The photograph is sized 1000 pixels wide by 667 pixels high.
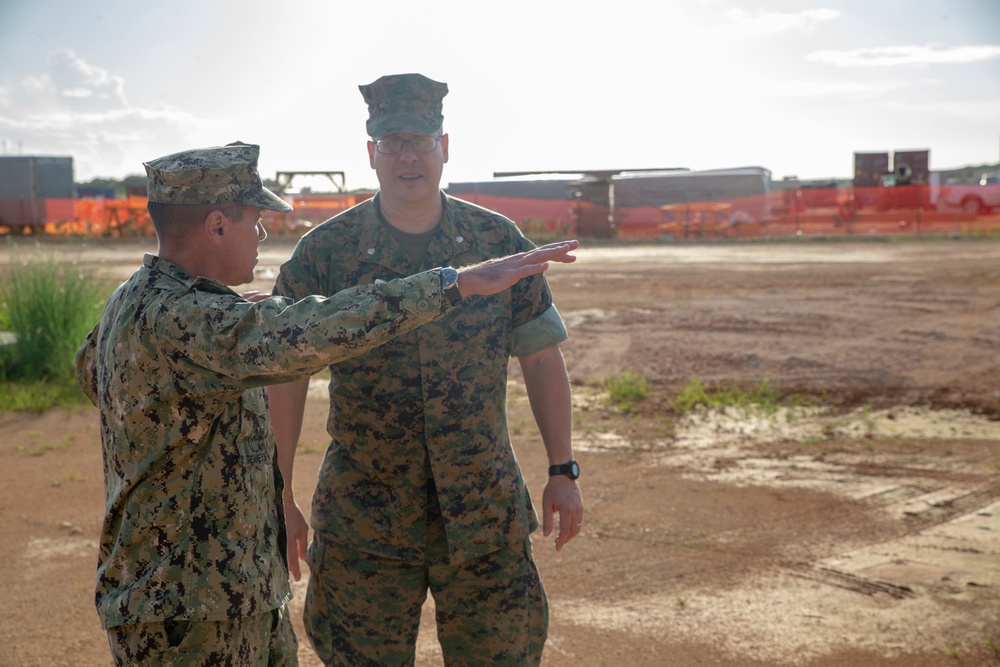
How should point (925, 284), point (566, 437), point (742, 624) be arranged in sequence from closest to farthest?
point (566, 437) < point (742, 624) < point (925, 284)

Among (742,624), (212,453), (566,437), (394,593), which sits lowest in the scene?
(742,624)

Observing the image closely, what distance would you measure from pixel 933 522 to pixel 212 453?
4.79m

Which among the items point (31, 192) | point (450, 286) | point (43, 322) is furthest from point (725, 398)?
point (31, 192)

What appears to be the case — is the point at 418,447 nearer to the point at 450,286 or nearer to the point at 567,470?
the point at 567,470

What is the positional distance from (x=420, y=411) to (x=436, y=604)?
0.59 metres

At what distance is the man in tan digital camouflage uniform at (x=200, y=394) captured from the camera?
6.68 ft

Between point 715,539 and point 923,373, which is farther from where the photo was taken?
point 923,373

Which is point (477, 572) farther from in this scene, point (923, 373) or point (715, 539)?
point (923, 373)

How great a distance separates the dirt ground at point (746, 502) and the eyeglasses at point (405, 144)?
7.65ft

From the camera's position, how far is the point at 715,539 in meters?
5.58

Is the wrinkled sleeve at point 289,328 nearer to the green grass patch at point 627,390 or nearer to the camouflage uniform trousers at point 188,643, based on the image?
the camouflage uniform trousers at point 188,643

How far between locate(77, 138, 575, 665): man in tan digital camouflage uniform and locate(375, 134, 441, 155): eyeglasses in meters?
0.79

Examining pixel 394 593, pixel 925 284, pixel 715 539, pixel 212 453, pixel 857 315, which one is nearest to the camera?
pixel 212 453

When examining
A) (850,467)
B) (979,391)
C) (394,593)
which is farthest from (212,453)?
(979,391)
